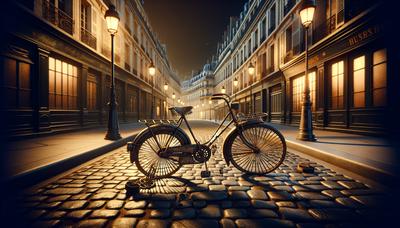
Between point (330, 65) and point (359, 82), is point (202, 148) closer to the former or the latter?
point (359, 82)

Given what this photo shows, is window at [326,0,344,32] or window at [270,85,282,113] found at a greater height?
window at [326,0,344,32]

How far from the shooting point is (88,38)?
10.5 m

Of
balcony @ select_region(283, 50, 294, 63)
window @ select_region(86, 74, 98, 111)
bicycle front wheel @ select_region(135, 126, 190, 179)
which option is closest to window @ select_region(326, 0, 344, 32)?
balcony @ select_region(283, 50, 294, 63)

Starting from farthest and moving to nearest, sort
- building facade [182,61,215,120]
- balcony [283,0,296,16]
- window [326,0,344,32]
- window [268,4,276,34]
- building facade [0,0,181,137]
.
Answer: building facade [182,61,215,120], window [268,4,276,34], balcony [283,0,296,16], window [326,0,344,32], building facade [0,0,181,137]

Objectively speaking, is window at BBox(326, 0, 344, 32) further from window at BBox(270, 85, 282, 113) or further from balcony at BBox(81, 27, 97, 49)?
balcony at BBox(81, 27, 97, 49)

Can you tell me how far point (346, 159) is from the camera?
3.59m

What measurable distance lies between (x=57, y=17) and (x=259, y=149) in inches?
392

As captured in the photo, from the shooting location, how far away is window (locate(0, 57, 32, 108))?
6053 mm

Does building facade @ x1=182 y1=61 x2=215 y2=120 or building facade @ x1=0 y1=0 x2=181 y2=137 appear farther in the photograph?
building facade @ x1=182 y1=61 x2=215 y2=120

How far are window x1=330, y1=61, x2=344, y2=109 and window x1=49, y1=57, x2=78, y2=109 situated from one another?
12.8 metres

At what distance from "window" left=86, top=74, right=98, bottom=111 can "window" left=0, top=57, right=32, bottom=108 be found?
379 cm

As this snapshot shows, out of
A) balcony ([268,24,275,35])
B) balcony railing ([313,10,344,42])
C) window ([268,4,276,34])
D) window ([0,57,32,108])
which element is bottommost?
window ([0,57,32,108])

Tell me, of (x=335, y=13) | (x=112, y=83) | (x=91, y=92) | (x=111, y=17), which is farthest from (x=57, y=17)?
(x=335, y=13)

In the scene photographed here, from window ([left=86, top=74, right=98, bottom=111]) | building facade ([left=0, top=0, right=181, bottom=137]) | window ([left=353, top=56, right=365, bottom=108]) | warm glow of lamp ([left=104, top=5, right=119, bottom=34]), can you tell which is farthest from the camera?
window ([left=86, top=74, right=98, bottom=111])
